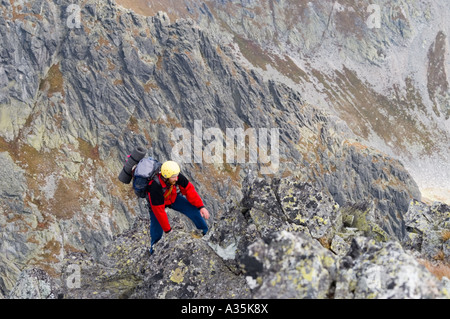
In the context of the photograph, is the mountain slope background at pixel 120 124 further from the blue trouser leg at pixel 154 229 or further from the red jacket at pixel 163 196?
the red jacket at pixel 163 196

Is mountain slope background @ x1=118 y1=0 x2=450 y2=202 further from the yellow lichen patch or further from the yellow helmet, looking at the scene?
the yellow lichen patch

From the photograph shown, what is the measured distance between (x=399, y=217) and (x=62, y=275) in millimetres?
91615

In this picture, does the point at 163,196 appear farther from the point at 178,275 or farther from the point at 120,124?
the point at 120,124

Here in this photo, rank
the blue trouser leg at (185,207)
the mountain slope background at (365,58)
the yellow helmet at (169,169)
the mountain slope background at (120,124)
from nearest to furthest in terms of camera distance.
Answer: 1. the yellow helmet at (169,169)
2. the blue trouser leg at (185,207)
3. the mountain slope background at (120,124)
4. the mountain slope background at (365,58)

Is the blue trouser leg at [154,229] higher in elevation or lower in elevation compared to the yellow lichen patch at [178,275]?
higher

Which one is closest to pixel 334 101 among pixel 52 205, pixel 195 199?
pixel 52 205

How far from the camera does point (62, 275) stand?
10461mm

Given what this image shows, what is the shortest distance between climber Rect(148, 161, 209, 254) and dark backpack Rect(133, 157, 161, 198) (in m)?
0.17

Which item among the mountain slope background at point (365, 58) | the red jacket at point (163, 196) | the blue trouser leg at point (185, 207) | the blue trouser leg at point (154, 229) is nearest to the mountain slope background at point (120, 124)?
the mountain slope background at point (365, 58)

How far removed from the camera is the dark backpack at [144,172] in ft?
32.4

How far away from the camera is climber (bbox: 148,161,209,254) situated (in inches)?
394

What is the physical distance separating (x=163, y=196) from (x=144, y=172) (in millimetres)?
1061

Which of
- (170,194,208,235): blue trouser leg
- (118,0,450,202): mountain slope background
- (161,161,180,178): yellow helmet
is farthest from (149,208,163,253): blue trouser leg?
(118,0,450,202): mountain slope background

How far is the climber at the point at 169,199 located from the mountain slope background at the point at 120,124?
49.5m
